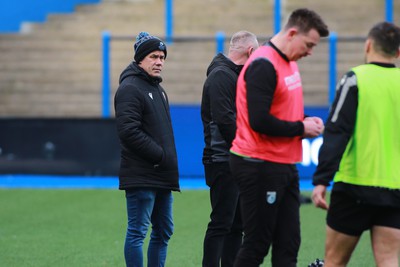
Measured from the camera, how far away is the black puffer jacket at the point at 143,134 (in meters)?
6.75

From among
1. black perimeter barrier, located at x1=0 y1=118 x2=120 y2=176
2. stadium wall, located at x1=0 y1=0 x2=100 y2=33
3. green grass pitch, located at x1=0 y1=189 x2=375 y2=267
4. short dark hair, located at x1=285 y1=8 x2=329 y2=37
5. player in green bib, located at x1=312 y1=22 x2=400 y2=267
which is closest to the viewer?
player in green bib, located at x1=312 y1=22 x2=400 y2=267

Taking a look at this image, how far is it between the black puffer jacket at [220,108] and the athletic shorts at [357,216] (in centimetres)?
161

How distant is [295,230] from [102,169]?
32.6ft

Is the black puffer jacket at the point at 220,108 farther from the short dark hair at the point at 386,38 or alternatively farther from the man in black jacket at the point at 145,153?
A: the short dark hair at the point at 386,38

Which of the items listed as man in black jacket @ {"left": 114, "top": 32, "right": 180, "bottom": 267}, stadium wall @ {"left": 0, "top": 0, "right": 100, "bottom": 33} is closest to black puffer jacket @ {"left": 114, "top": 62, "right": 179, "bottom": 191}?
man in black jacket @ {"left": 114, "top": 32, "right": 180, "bottom": 267}

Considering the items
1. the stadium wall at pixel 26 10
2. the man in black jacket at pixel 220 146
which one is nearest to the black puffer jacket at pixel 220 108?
the man in black jacket at pixel 220 146

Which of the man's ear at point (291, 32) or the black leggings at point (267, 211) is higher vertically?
the man's ear at point (291, 32)

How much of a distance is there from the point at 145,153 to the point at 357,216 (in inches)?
75.9

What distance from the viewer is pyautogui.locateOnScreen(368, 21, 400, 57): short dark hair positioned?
5406 millimetres

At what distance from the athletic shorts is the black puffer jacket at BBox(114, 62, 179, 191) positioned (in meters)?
1.76

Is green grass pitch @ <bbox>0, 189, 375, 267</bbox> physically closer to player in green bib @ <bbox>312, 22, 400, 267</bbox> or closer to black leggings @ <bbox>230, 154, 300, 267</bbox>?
black leggings @ <bbox>230, 154, 300, 267</bbox>

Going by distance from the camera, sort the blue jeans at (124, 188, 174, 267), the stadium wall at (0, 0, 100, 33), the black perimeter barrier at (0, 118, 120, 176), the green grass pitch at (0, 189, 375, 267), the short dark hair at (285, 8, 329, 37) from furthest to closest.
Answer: the stadium wall at (0, 0, 100, 33), the black perimeter barrier at (0, 118, 120, 176), the green grass pitch at (0, 189, 375, 267), the blue jeans at (124, 188, 174, 267), the short dark hair at (285, 8, 329, 37)

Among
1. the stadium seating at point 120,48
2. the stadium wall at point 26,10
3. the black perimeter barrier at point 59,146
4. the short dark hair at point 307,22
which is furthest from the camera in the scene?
the stadium wall at point 26,10

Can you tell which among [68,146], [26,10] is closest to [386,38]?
[68,146]
